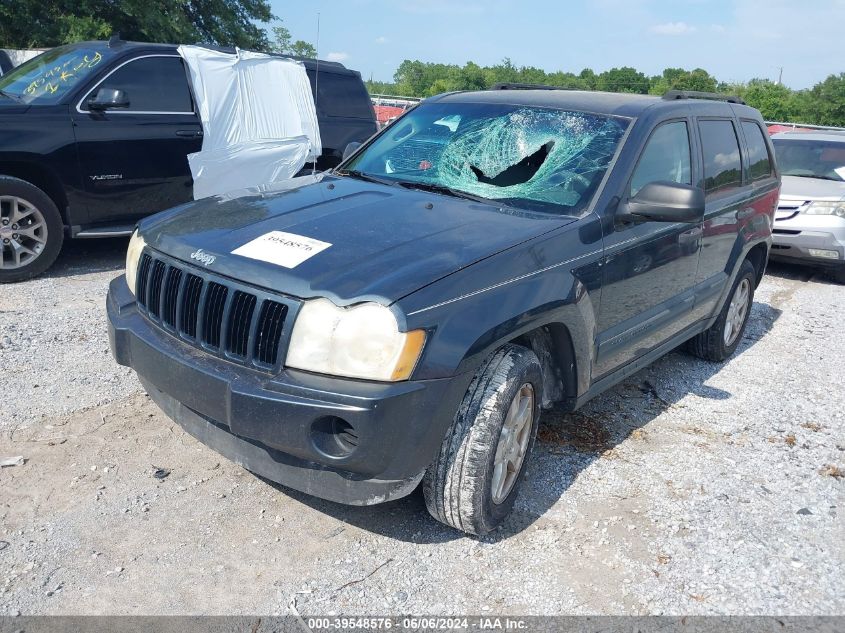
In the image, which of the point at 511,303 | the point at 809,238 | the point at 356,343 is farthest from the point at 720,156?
the point at 809,238

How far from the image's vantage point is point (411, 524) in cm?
313

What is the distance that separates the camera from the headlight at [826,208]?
8570 mm

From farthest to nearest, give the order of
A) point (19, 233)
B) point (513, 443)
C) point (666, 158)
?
point (19, 233) < point (666, 158) < point (513, 443)

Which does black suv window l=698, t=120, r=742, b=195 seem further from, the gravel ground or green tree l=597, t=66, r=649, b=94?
green tree l=597, t=66, r=649, b=94

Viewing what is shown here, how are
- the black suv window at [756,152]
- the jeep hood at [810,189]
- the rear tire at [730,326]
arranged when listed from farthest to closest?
the jeep hood at [810,189], the rear tire at [730,326], the black suv window at [756,152]

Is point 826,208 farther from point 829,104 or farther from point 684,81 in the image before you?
point 684,81

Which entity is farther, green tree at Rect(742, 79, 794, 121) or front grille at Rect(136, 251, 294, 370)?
green tree at Rect(742, 79, 794, 121)

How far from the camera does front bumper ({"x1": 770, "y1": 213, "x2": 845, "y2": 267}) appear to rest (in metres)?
8.43

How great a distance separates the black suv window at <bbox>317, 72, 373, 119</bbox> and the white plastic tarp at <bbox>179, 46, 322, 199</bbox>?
222mm

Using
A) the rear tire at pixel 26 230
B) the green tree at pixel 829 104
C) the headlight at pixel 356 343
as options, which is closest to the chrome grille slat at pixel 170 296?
the headlight at pixel 356 343

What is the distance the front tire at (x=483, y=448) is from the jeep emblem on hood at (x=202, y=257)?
1104 millimetres

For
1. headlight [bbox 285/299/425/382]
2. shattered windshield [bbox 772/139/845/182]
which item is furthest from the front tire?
shattered windshield [bbox 772/139/845/182]

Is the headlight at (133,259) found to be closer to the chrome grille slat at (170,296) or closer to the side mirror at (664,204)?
the chrome grille slat at (170,296)

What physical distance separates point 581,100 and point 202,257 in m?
2.32
